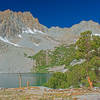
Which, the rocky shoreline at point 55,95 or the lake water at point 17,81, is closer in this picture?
the rocky shoreline at point 55,95

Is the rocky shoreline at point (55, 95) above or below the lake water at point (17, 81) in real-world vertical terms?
below

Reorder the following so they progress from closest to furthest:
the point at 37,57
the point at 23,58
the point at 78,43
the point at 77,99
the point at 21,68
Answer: the point at 77,99
the point at 78,43
the point at 21,68
the point at 23,58
the point at 37,57

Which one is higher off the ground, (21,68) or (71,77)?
(21,68)

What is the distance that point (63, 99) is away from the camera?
15227 mm

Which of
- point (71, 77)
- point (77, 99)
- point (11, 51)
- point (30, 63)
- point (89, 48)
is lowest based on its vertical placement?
point (77, 99)

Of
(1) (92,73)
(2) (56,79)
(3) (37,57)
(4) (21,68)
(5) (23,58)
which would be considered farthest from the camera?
(3) (37,57)

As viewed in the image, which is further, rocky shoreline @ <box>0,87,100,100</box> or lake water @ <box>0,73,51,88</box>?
lake water @ <box>0,73,51,88</box>

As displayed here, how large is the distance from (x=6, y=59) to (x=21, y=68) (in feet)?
63.5

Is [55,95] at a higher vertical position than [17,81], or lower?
lower

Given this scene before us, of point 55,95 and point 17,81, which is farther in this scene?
point 17,81

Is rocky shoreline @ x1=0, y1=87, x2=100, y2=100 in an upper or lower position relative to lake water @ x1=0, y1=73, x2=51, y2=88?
lower

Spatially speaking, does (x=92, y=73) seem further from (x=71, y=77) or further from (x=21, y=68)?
(x=21, y=68)

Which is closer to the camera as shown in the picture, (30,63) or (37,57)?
(30,63)

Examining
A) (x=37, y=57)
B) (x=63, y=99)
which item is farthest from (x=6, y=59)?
(x=63, y=99)
